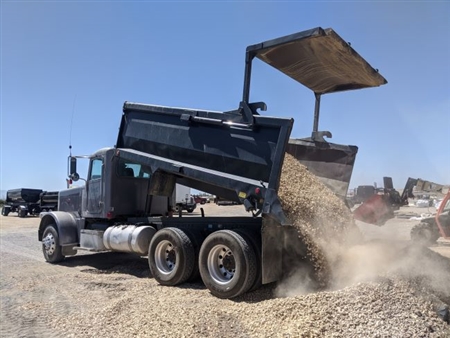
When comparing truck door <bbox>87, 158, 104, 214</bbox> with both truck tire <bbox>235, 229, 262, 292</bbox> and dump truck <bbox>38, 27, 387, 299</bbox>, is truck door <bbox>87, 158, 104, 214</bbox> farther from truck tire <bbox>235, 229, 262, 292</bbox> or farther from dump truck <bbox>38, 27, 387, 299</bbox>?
truck tire <bbox>235, 229, 262, 292</bbox>

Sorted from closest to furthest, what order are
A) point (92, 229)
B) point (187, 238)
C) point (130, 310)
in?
point (130, 310) → point (187, 238) → point (92, 229)

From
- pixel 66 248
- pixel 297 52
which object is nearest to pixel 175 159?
pixel 297 52

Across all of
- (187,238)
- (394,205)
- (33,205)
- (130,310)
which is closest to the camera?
(130,310)

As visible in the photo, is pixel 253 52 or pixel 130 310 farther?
pixel 253 52

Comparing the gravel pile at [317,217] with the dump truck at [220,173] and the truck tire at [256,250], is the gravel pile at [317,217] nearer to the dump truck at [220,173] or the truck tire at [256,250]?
the dump truck at [220,173]

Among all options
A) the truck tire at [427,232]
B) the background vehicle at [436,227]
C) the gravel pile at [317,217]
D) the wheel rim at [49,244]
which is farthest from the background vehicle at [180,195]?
the truck tire at [427,232]

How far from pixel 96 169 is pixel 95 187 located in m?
0.41

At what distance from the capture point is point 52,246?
9812 millimetres

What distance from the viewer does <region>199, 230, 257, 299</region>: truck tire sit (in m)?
5.82

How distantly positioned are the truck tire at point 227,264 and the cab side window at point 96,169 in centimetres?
382

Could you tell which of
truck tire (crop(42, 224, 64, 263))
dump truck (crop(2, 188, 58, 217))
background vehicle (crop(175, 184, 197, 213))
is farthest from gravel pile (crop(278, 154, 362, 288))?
dump truck (crop(2, 188, 58, 217))

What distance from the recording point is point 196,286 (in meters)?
6.89

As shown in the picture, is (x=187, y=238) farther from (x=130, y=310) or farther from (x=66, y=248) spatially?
(x=66, y=248)

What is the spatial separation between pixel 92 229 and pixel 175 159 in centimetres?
339
